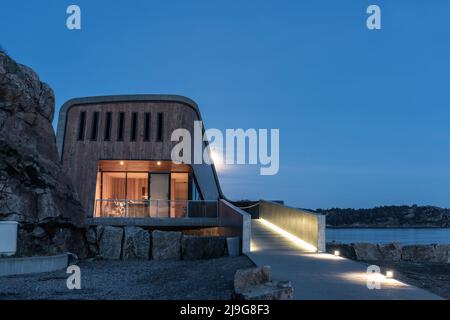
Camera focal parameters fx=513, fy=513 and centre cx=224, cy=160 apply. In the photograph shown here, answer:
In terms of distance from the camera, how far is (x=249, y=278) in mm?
8734

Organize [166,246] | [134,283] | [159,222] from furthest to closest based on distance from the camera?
[159,222] < [166,246] < [134,283]

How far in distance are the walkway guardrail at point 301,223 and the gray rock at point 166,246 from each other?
4.55m

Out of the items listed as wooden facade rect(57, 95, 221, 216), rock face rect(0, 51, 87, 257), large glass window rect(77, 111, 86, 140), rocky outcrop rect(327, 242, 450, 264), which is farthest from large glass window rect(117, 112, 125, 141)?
rocky outcrop rect(327, 242, 450, 264)

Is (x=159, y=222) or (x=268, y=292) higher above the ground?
(x=159, y=222)

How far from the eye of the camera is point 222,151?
98.6ft

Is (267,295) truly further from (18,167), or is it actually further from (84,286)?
(18,167)

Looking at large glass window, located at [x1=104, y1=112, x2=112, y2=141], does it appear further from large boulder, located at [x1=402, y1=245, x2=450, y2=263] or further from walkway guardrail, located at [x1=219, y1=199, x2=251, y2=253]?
large boulder, located at [x1=402, y1=245, x2=450, y2=263]

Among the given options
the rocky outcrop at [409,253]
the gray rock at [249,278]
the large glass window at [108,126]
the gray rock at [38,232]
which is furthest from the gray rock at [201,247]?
the gray rock at [249,278]

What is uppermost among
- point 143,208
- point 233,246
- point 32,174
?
point 32,174

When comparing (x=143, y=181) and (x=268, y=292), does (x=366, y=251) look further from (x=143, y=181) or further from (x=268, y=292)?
(x=268, y=292)

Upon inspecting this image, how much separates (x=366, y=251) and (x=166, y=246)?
12.0 meters

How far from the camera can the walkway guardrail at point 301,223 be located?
1652cm

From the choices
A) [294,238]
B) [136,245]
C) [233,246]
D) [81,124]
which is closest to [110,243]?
[136,245]

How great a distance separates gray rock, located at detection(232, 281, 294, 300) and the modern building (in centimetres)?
1511
